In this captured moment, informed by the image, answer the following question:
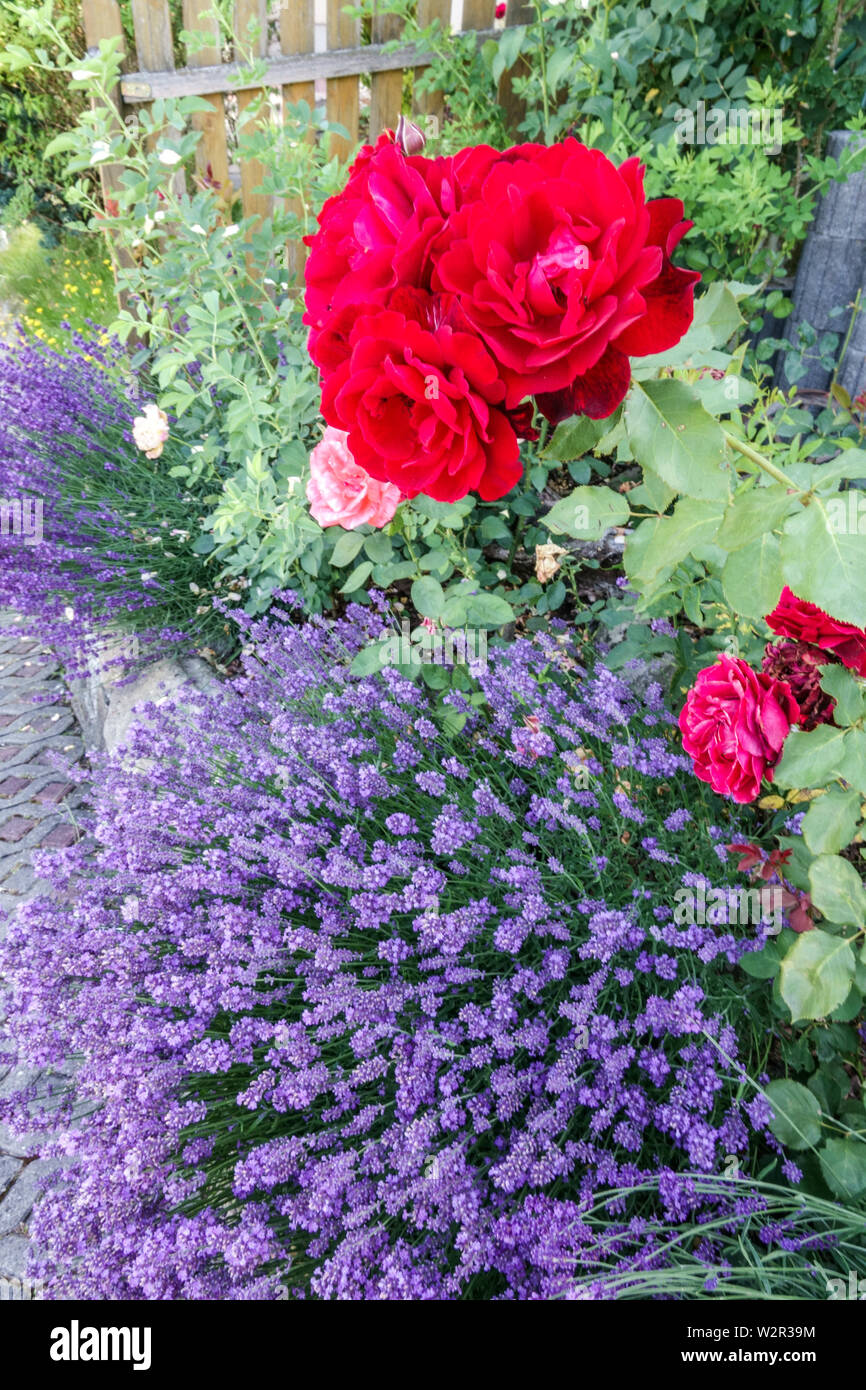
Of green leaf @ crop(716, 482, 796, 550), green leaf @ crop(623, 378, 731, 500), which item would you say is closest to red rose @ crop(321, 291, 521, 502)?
green leaf @ crop(623, 378, 731, 500)

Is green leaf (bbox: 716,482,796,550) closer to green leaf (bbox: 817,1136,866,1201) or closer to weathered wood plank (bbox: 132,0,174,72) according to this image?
green leaf (bbox: 817,1136,866,1201)

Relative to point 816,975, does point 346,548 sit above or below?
above

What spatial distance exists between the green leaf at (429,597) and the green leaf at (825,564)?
4.29 feet

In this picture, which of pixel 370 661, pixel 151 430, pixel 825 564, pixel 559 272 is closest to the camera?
pixel 559 272

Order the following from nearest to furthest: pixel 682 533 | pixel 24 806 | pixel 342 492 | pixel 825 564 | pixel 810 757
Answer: pixel 825 564
pixel 682 533
pixel 810 757
pixel 342 492
pixel 24 806

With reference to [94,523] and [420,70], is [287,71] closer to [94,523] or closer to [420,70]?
[420,70]

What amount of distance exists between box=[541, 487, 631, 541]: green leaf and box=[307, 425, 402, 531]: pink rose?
47 cm

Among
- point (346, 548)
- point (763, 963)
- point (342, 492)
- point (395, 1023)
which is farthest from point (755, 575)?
point (346, 548)

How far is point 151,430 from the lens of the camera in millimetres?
2943

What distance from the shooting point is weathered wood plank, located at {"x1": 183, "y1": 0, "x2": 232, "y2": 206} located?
3297 mm

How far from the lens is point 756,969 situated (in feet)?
4.92

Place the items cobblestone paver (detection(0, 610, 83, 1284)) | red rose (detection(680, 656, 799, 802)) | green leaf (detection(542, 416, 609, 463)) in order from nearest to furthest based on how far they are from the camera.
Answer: green leaf (detection(542, 416, 609, 463)) < red rose (detection(680, 656, 799, 802)) < cobblestone paver (detection(0, 610, 83, 1284))

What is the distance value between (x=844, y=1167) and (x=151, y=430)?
2.76 m
